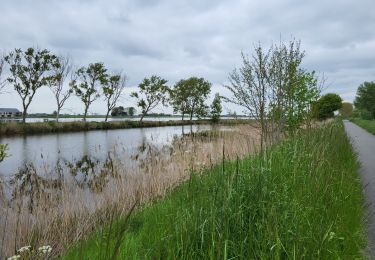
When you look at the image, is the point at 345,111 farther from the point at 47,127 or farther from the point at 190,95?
the point at 190,95

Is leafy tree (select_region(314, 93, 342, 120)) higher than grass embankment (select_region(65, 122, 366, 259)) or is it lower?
higher

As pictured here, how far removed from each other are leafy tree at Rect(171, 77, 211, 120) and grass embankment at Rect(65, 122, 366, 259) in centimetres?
7280

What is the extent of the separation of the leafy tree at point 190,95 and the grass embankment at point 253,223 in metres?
72.8

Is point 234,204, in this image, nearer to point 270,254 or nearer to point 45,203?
point 270,254

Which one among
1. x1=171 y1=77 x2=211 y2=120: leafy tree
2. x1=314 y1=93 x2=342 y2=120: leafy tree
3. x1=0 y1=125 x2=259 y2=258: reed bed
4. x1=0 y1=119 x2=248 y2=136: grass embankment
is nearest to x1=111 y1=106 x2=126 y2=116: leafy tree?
x1=171 y1=77 x2=211 y2=120: leafy tree

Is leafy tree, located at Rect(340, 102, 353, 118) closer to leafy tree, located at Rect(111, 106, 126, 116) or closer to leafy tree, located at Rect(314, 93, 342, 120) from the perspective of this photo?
leafy tree, located at Rect(314, 93, 342, 120)

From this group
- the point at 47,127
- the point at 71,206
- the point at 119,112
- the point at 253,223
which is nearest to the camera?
the point at 253,223

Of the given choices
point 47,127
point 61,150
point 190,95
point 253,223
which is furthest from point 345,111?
point 190,95

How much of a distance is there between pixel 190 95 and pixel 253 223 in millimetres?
79646

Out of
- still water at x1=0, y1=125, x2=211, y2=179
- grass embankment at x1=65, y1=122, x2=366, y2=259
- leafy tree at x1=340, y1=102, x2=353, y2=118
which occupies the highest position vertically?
leafy tree at x1=340, y1=102, x2=353, y2=118

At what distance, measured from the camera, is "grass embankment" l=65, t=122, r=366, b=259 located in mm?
3189

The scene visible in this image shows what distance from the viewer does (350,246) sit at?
3.97 meters

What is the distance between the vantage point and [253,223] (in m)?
3.82

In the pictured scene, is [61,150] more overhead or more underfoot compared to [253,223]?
more underfoot
